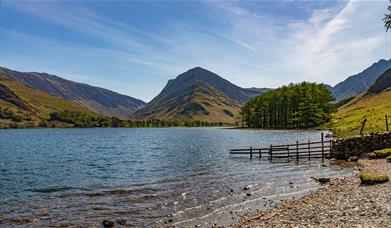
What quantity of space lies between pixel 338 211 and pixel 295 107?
152978mm

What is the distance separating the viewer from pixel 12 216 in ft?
82.1

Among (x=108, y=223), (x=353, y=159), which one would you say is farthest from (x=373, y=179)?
(x=353, y=159)

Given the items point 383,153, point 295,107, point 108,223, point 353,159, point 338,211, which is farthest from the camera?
point 295,107

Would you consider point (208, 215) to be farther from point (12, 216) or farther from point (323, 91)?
point (323, 91)

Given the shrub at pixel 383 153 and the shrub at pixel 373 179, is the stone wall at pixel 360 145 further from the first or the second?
the shrub at pixel 373 179

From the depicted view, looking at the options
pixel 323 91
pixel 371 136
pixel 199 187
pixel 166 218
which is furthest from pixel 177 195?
pixel 323 91

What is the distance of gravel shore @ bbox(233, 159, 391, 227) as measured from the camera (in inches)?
650

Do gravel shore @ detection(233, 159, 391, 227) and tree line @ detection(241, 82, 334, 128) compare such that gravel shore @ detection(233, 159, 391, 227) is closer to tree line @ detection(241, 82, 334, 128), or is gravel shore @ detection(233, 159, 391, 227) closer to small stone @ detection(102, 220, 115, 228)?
small stone @ detection(102, 220, 115, 228)

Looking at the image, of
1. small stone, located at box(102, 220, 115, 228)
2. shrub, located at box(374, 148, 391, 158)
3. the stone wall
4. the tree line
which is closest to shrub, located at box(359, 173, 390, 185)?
shrub, located at box(374, 148, 391, 158)

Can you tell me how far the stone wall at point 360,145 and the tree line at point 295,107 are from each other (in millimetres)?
101239

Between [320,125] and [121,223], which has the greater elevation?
[320,125]

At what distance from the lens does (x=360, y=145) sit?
169 feet

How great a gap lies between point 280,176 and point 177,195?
50.3ft

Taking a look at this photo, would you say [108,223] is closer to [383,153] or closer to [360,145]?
[383,153]
